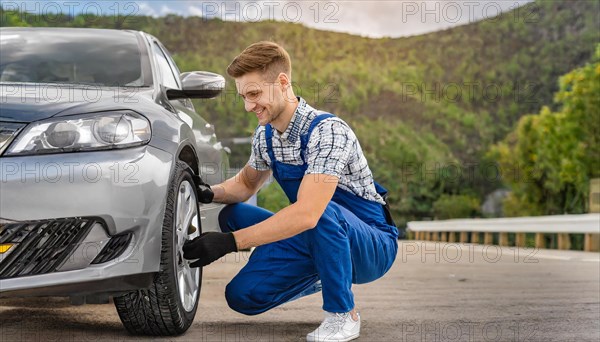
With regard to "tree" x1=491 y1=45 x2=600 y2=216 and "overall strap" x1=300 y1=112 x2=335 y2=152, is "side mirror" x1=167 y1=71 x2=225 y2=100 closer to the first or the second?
"overall strap" x1=300 y1=112 x2=335 y2=152

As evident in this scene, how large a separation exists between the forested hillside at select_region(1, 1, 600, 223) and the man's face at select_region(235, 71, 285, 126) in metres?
86.2

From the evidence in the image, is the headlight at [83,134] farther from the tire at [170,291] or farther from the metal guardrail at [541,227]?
the metal guardrail at [541,227]

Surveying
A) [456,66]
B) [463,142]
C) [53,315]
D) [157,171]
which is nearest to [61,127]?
[157,171]

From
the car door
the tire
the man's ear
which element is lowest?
the tire

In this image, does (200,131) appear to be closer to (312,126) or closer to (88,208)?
(312,126)

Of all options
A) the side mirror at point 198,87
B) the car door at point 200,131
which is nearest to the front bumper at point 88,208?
the car door at point 200,131

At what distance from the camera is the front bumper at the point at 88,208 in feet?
12.4

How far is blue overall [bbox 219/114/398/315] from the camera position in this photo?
175 inches

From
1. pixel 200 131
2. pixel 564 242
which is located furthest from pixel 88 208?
pixel 564 242

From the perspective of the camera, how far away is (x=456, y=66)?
121875mm

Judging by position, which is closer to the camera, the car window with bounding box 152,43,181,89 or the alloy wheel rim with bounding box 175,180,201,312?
the alloy wheel rim with bounding box 175,180,201,312

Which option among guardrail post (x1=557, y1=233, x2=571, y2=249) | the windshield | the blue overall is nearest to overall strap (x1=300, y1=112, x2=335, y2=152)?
the blue overall

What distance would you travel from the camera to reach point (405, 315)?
5633 mm

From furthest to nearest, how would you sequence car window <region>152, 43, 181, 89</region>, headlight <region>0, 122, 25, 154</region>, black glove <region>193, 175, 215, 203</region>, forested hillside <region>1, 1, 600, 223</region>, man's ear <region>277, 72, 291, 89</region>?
forested hillside <region>1, 1, 600, 223</region> → car window <region>152, 43, 181, 89</region> → black glove <region>193, 175, 215, 203</region> → man's ear <region>277, 72, 291, 89</region> → headlight <region>0, 122, 25, 154</region>
